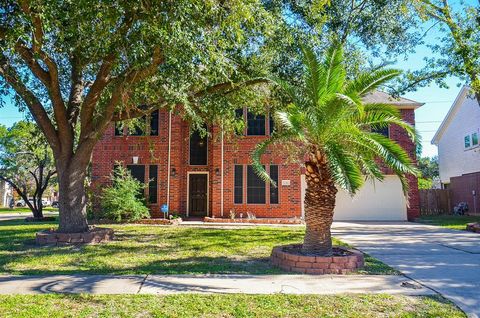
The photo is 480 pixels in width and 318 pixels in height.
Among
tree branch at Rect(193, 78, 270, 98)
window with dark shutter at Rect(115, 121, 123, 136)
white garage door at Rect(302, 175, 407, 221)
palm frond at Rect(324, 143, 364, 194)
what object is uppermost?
window with dark shutter at Rect(115, 121, 123, 136)

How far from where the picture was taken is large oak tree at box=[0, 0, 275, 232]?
727 centimetres

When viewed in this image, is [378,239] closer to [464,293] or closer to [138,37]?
[464,293]

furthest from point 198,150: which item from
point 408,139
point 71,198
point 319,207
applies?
point 319,207

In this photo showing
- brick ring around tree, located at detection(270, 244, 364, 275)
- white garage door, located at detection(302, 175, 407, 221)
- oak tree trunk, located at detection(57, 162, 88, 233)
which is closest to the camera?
brick ring around tree, located at detection(270, 244, 364, 275)

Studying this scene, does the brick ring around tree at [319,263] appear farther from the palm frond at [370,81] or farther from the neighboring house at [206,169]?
the neighboring house at [206,169]

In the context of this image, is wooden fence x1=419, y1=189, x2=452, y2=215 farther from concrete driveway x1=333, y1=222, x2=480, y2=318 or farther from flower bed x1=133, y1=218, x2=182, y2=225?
flower bed x1=133, y1=218, x2=182, y2=225

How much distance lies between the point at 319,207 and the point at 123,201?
10830mm

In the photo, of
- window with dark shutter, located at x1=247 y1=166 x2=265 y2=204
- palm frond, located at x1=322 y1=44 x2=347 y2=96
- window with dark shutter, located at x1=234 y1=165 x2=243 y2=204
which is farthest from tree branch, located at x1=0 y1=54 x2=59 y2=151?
window with dark shutter, located at x1=247 y1=166 x2=265 y2=204

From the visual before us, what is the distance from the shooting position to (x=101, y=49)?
8.45 m

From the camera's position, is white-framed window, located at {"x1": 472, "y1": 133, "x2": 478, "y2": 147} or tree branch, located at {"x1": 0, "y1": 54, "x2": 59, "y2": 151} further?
white-framed window, located at {"x1": 472, "y1": 133, "x2": 478, "y2": 147}

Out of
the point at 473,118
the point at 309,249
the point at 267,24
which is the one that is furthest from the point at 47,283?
the point at 473,118

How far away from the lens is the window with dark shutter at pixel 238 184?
1819cm

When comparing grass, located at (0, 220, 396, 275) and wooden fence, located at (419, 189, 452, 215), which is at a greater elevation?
wooden fence, located at (419, 189, 452, 215)

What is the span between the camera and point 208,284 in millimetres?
6172
